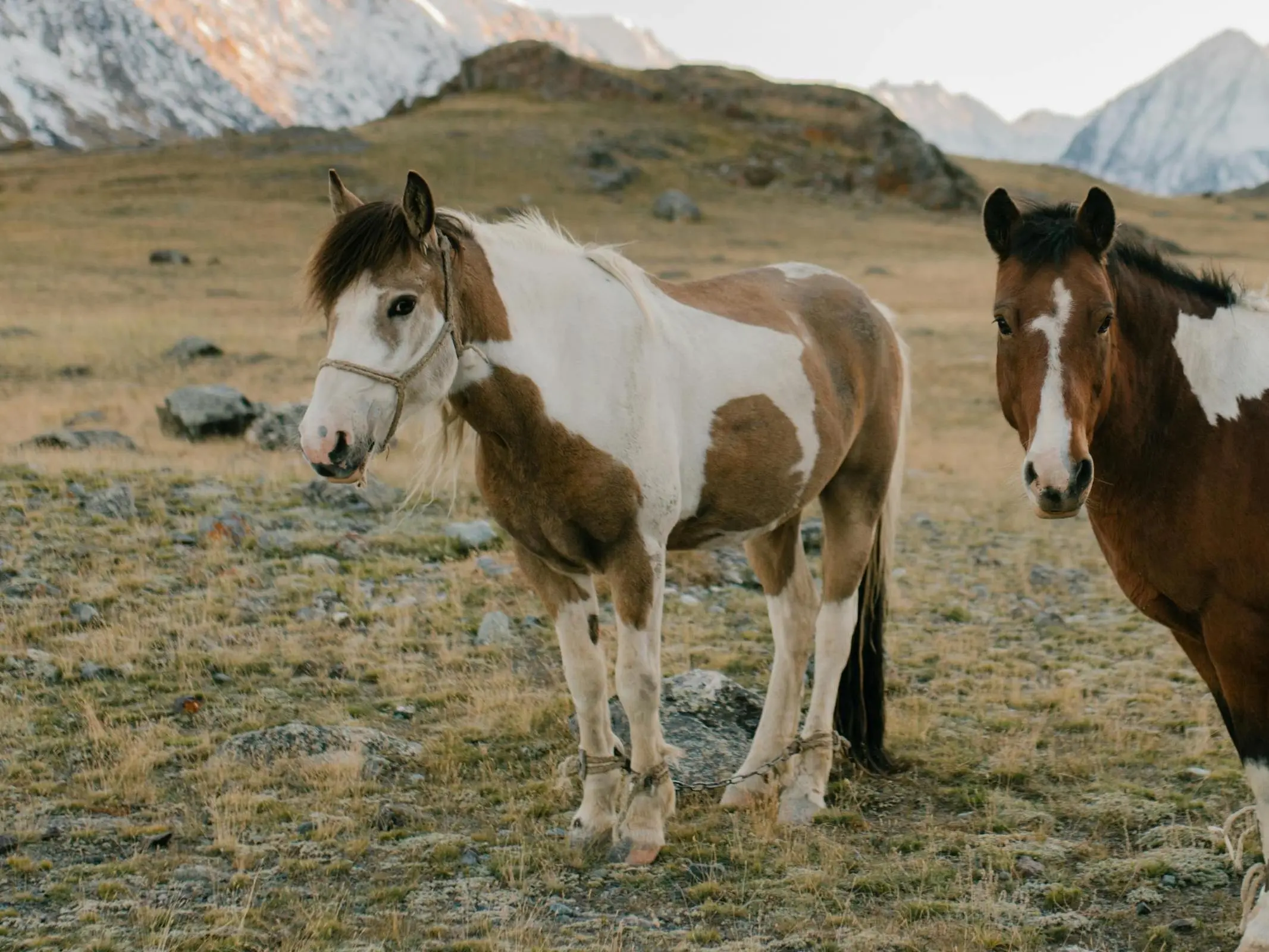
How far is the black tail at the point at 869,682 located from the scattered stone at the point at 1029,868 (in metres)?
1.29

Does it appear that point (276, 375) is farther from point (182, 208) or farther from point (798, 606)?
point (182, 208)

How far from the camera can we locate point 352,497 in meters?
11.1

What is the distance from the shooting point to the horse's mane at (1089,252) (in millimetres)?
3938

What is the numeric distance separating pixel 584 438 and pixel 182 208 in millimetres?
50211

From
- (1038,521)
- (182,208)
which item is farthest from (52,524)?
(182,208)

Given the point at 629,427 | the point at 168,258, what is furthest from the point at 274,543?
the point at 168,258

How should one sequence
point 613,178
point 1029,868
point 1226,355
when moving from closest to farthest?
point 1226,355 < point 1029,868 < point 613,178

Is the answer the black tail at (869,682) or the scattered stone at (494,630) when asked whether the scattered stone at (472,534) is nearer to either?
the scattered stone at (494,630)

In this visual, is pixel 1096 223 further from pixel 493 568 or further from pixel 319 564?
pixel 319 564

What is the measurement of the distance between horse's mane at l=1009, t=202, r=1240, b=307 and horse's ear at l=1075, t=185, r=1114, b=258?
15 millimetres

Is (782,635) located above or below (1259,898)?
above

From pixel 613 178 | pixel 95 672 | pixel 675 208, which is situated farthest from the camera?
pixel 613 178

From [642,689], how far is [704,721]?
1.54 m

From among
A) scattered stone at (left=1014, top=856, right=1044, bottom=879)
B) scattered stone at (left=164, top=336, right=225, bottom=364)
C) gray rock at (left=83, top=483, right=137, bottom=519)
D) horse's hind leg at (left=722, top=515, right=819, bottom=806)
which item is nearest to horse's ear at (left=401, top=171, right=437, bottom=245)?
horse's hind leg at (left=722, top=515, right=819, bottom=806)
